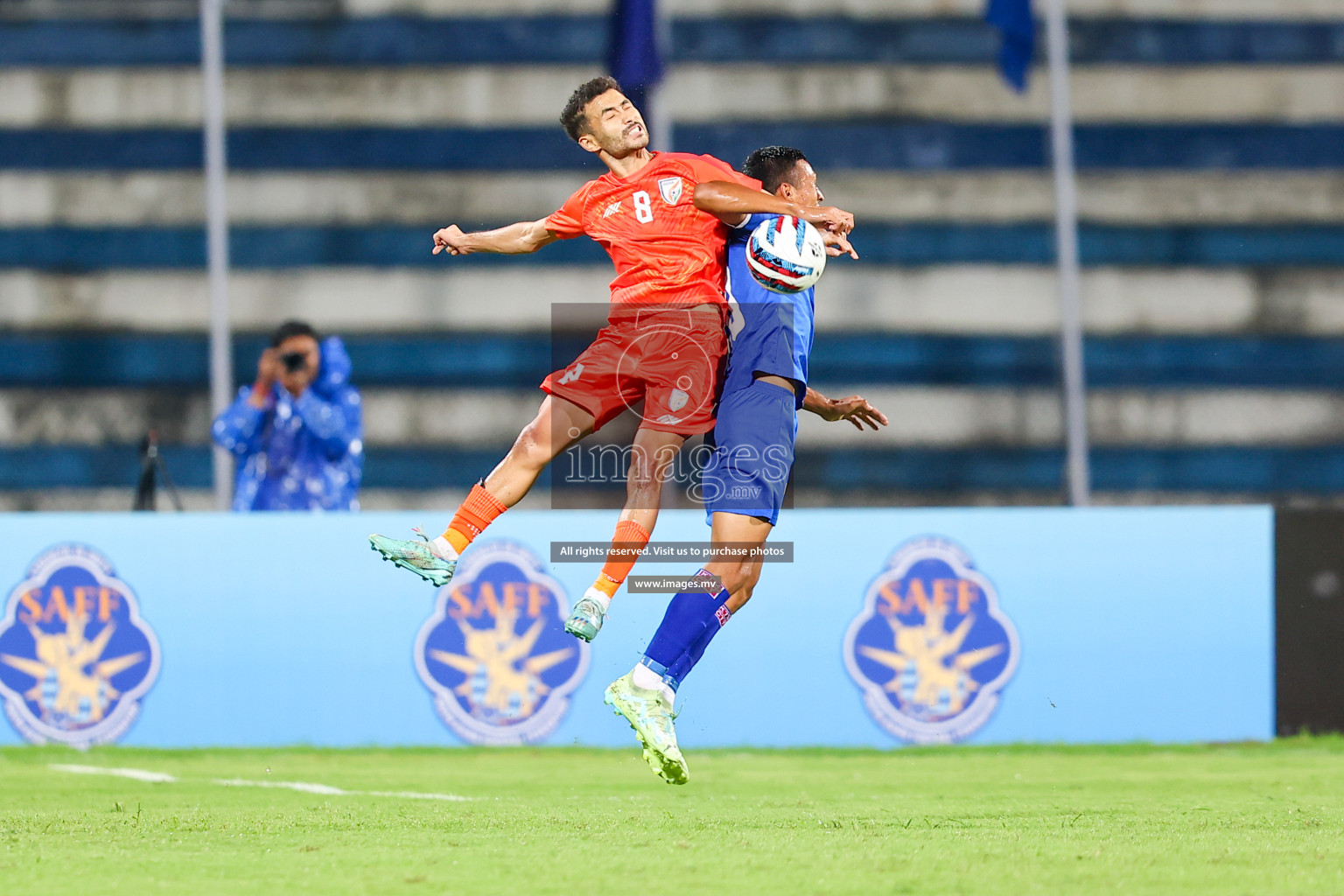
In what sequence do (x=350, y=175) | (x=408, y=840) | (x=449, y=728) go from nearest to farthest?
(x=408, y=840) < (x=449, y=728) < (x=350, y=175)

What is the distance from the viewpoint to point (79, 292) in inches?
1067

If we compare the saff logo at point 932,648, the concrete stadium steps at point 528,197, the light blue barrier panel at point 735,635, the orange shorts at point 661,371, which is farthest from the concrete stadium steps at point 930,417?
the orange shorts at point 661,371

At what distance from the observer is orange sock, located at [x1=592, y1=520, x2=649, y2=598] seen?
22.5 ft

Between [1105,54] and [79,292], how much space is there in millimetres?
17567

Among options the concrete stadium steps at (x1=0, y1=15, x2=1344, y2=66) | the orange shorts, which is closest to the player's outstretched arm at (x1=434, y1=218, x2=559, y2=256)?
the orange shorts

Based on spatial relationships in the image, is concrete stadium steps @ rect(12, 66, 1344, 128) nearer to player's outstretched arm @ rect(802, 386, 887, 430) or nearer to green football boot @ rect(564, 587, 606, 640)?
player's outstretched arm @ rect(802, 386, 887, 430)

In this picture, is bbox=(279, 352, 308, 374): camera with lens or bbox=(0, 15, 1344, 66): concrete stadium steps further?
bbox=(0, 15, 1344, 66): concrete stadium steps

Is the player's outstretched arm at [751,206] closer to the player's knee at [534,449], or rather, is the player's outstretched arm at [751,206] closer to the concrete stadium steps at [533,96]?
the player's knee at [534,449]

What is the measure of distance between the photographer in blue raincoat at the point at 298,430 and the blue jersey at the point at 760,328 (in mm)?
5180

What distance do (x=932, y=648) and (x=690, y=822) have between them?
4.17 meters

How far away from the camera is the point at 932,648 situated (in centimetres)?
1103

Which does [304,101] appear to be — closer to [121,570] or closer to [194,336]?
[194,336]

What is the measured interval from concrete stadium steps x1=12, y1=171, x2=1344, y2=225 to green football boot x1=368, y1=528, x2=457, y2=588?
20094mm

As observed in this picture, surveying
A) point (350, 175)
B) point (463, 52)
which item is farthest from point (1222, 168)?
point (350, 175)
